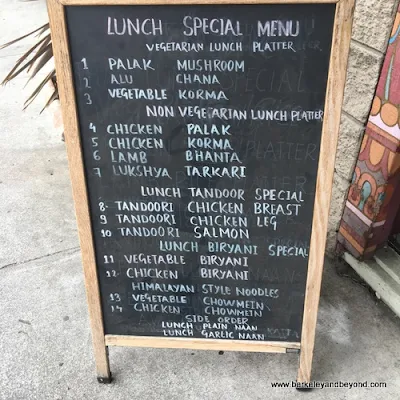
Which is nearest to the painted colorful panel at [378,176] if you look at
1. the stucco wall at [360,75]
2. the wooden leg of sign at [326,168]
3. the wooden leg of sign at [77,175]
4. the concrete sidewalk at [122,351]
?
the stucco wall at [360,75]

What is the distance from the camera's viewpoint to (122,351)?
2809 mm

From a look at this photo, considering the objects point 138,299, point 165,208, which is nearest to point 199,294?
point 138,299

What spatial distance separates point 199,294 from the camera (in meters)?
2.39

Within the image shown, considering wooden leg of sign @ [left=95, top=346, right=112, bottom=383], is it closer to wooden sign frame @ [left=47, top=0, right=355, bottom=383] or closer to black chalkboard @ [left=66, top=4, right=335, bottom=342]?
wooden sign frame @ [left=47, top=0, right=355, bottom=383]

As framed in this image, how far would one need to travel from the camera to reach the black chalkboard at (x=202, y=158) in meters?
1.79

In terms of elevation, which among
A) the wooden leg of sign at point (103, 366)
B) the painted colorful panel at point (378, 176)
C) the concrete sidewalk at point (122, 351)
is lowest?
the concrete sidewalk at point (122, 351)

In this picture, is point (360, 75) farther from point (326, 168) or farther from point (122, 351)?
point (122, 351)

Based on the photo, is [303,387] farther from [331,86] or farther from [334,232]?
[331,86]

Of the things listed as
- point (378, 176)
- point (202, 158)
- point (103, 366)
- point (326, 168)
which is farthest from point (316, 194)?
point (103, 366)

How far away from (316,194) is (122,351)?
1.50 meters

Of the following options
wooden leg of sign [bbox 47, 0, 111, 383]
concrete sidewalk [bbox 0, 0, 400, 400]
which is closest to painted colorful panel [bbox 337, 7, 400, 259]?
concrete sidewalk [bbox 0, 0, 400, 400]

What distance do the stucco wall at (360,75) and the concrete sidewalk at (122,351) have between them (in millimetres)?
739

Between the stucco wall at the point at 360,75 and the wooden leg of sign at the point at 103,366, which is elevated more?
the stucco wall at the point at 360,75

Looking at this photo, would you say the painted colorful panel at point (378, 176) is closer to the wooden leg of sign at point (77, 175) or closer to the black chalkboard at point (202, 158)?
the black chalkboard at point (202, 158)
